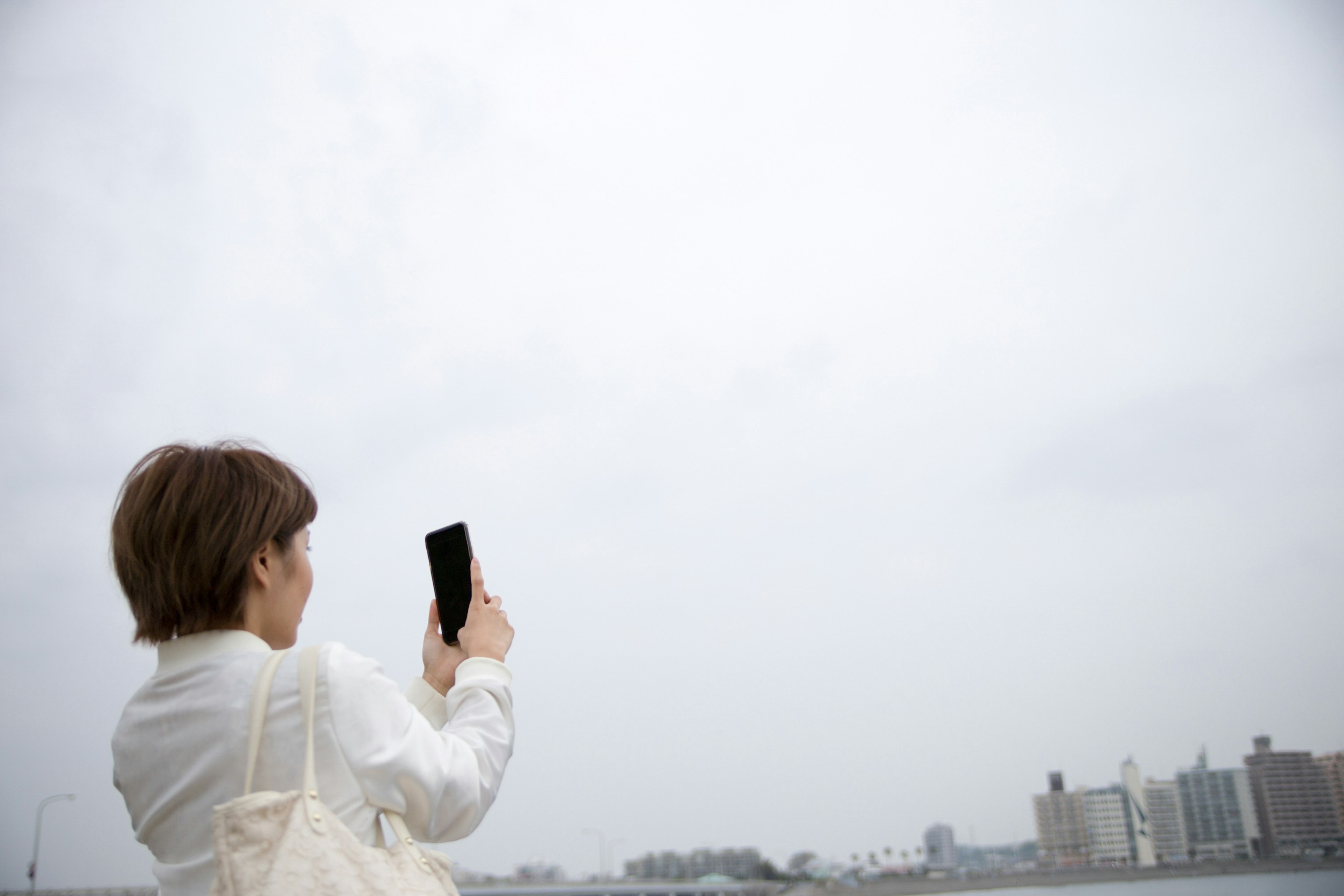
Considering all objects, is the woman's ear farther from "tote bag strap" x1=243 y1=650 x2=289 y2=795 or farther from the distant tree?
the distant tree

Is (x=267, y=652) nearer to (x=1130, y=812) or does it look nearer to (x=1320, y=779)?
(x=1320, y=779)

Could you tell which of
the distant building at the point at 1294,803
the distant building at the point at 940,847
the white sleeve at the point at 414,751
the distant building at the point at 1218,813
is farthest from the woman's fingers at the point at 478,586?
the distant building at the point at 940,847

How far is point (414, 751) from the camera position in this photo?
78 cm

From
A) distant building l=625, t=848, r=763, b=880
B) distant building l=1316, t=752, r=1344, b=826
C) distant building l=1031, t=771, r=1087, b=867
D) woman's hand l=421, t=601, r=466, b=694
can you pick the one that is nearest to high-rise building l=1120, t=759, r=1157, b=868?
distant building l=1031, t=771, r=1087, b=867

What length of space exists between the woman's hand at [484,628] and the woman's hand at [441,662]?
0.11 ft

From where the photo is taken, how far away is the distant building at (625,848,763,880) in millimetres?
72750

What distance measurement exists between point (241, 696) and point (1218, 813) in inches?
3087

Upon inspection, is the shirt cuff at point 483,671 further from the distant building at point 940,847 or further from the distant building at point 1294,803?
the distant building at point 940,847

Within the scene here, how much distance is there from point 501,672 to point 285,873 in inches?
13.0

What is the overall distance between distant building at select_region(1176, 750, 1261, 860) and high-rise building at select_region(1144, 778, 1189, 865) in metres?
0.89

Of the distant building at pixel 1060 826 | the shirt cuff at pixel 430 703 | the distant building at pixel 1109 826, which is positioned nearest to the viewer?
the shirt cuff at pixel 430 703

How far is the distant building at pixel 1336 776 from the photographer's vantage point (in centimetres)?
4603

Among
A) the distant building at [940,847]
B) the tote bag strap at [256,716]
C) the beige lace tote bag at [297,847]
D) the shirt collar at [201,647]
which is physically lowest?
the distant building at [940,847]

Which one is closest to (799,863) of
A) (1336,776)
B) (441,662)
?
(1336,776)
